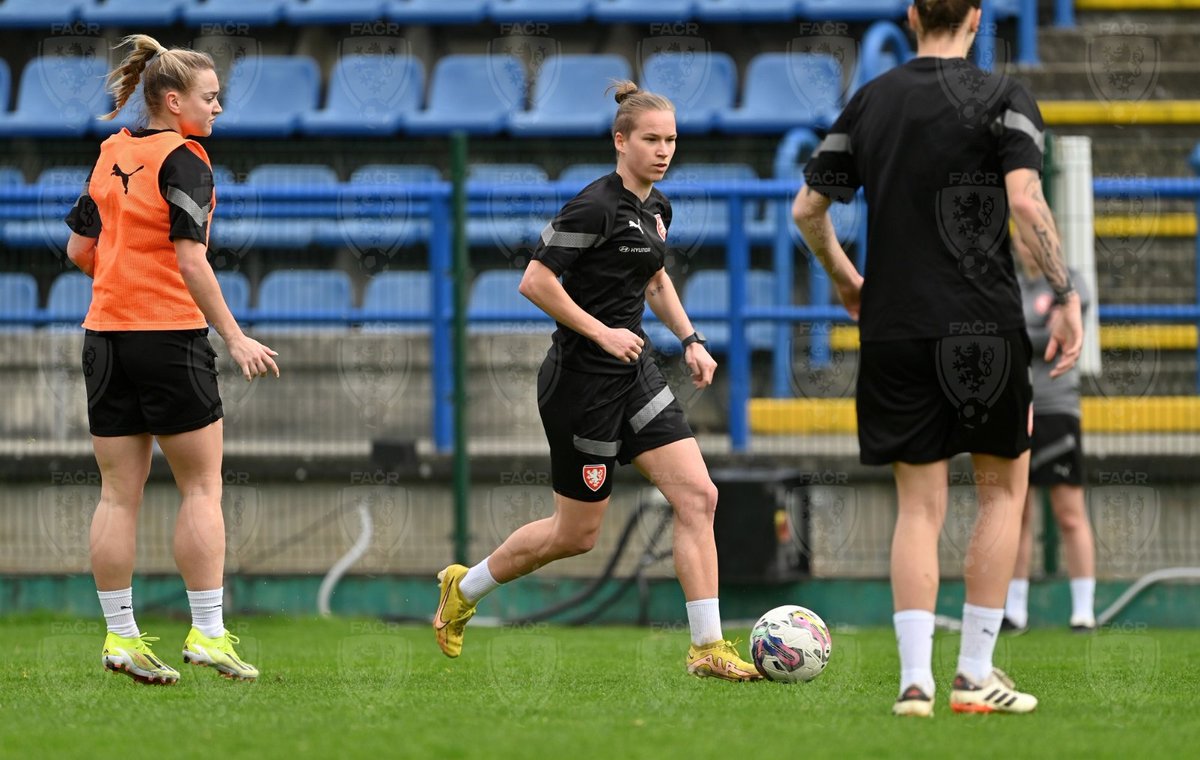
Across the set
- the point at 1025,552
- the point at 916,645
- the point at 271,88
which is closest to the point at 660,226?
the point at 916,645

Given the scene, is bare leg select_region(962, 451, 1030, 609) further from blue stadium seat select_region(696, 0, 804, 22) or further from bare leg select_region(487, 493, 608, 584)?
blue stadium seat select_region(696, 0, 804, 22)

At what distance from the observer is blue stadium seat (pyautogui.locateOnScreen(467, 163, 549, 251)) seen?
8.84 m

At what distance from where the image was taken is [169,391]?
5.35m

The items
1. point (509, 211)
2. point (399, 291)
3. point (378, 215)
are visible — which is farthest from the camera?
point (399, 291)

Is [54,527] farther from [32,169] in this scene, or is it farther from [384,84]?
[384,84]

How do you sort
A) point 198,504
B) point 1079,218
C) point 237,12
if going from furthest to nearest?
point 237,12
point 1079,218
point 198,504

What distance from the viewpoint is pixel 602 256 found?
18.3 ft

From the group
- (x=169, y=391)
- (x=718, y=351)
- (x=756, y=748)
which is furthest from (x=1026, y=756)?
(x=718, y=351)

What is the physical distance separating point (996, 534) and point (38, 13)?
11.7 metres

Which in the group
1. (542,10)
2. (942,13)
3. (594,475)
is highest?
(542,10)

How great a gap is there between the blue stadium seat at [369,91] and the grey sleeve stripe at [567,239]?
7.56 metres

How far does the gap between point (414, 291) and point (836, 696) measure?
205 inches

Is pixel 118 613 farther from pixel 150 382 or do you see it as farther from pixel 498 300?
pixel 498 300

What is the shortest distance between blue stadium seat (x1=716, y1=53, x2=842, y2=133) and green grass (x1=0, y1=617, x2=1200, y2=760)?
552 centimetres
